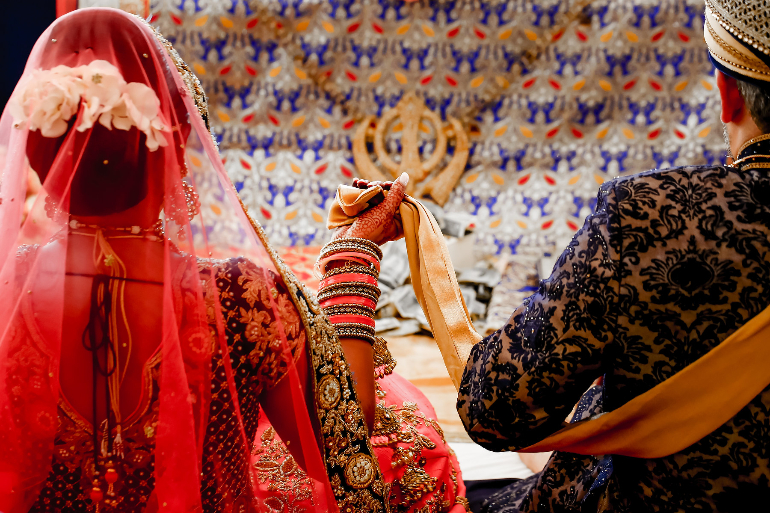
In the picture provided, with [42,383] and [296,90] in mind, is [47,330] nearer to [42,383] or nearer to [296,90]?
[42,383]

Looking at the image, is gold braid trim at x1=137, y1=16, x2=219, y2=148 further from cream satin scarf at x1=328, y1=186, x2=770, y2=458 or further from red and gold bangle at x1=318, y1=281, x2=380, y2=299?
cream satin scarf at x1=328, y1=186, x2=770, y2=458

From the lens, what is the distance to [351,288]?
1.03 meters

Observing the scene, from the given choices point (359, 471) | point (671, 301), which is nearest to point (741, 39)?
point (671, 301)

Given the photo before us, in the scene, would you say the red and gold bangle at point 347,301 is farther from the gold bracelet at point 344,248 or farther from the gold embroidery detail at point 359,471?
the gold embroidery detail at point 359,471

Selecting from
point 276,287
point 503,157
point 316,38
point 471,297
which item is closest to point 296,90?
point 316,38

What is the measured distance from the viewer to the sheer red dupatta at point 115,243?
700 millimetres

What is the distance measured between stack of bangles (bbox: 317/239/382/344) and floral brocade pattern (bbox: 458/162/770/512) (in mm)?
305

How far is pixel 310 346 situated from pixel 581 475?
1.62ft

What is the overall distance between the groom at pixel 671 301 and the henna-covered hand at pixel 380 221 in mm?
415

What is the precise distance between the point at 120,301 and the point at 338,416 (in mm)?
359

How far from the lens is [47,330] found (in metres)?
0.70

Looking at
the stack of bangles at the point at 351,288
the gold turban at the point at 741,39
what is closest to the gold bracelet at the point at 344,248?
the stack of bangles at the point at 351,288

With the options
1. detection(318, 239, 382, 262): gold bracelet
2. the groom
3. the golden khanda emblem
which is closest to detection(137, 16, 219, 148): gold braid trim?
detection(318, 239, 382, 262): gold bracelet

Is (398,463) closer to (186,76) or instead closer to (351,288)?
(351,288)
